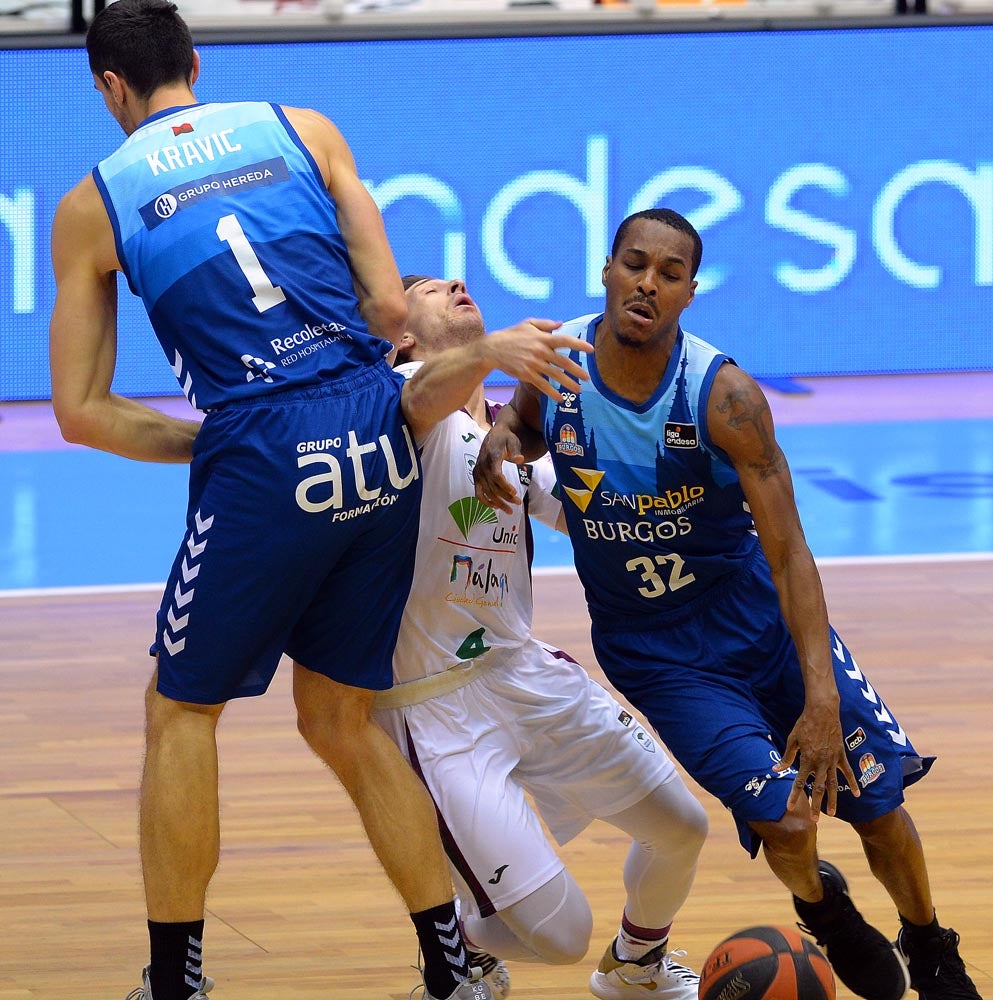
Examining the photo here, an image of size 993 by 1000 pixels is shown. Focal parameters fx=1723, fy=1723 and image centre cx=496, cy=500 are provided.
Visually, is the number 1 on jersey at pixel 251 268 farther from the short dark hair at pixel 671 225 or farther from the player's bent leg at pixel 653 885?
the player's bent leg at pixel 653 885

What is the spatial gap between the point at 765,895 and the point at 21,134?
8.15 meters

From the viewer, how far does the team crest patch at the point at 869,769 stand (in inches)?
135

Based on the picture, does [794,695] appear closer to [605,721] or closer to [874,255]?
[605,721]

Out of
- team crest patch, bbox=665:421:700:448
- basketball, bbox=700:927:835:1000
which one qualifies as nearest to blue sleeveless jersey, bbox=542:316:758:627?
team crest patch, bbox=665:421:700:448

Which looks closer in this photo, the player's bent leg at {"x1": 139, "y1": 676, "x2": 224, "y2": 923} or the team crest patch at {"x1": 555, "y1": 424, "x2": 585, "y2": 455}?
the player's bent leg at {"x1": 139, "y1": 676, "x2": 224, "y2": 923}

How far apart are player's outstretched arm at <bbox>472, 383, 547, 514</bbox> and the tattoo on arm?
1.40 feet

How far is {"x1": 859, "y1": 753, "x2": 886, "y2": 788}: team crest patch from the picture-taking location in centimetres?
344

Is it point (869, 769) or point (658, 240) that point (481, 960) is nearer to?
point (869, 769)

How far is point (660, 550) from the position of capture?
355 cm

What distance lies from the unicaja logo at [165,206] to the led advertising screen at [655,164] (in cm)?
777

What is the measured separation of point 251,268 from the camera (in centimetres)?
332

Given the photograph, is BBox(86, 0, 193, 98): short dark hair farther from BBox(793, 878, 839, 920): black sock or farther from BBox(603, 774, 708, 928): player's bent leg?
BBox(793, 878, 839, 920): black sock

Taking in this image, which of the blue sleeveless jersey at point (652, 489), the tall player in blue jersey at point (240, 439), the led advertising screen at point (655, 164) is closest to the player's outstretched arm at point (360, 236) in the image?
the tall player in blue jersey at point (240, 439)

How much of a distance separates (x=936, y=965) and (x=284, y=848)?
1.85m
